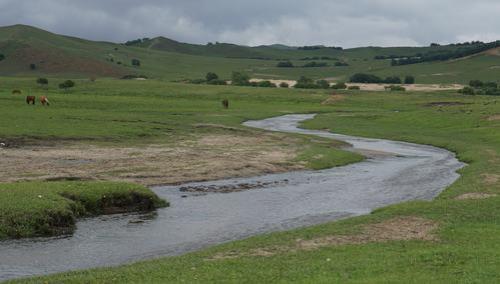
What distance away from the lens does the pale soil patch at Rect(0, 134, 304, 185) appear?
128 ft

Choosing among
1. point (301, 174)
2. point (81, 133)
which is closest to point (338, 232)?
point (301, 174)

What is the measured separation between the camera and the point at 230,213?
1234 inches

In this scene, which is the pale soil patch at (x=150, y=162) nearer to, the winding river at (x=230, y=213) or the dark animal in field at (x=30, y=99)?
the winding river at (x=230, y=213)

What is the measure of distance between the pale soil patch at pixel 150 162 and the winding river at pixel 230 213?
2.35 meters

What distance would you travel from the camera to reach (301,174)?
4534 cm

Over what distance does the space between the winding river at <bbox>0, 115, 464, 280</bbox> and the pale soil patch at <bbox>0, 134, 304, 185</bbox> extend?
7.72 feet

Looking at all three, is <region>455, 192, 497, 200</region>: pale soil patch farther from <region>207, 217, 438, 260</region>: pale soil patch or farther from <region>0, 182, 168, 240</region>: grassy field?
<region>0, 182, 168, 240</region>: grassy field

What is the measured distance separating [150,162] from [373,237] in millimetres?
23981

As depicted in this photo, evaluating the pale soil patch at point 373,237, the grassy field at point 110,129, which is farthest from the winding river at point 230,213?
the pale soil patch at point 373,237

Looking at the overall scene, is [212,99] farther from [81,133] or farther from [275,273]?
[275,273]

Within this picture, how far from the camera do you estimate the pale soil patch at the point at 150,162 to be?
38.9 meters

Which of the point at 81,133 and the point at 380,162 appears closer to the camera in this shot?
the point at 380,162

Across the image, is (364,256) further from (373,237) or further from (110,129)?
(110,129)

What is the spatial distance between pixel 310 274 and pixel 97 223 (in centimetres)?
1289
